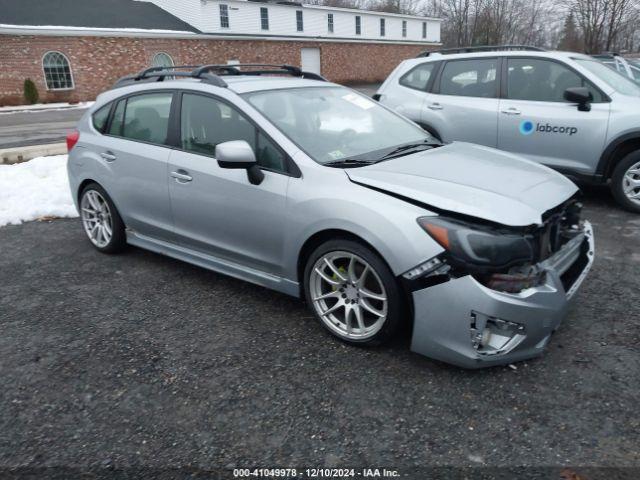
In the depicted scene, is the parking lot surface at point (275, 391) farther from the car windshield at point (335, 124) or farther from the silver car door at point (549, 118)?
the silver car door at point (549, 118)

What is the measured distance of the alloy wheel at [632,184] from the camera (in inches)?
225

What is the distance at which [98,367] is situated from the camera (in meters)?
3.19

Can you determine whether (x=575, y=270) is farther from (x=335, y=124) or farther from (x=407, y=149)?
(x=335, y=124)

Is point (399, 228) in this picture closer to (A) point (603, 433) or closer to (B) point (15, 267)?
(A) point (603, 433)

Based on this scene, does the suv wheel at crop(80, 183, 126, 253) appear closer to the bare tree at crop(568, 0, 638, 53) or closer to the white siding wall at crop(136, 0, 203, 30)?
the white siding wall at crop(136, 0, 203, 30)

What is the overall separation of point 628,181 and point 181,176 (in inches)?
190

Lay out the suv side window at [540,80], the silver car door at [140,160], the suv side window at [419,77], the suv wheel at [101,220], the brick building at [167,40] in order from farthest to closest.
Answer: the brick building at [167,40] < the suv side window at [419,77] < the suv side window at [540,80] < the suv wheel at [101,220] < the silver car door at [140,160]

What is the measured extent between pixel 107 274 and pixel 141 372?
180 cm

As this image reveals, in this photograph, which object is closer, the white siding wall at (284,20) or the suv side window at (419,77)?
the suv side window at (419,77)

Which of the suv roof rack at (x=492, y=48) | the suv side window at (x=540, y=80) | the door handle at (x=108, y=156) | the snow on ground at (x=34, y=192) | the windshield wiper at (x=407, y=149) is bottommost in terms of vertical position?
the snow on ground at (x=34, y=192)

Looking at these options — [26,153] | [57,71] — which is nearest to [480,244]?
[26,153]

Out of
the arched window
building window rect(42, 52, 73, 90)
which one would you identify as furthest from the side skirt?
the arched window

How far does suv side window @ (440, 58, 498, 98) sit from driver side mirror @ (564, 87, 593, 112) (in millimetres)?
984

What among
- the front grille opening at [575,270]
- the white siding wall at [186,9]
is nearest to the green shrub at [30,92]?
the white siding wall at [186,9]
